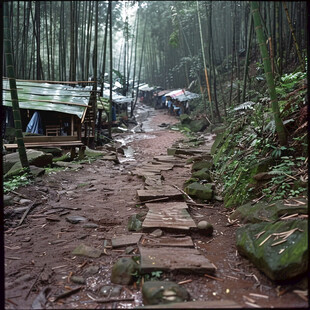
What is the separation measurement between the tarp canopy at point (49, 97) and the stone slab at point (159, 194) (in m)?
5.23

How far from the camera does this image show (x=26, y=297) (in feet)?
7.41

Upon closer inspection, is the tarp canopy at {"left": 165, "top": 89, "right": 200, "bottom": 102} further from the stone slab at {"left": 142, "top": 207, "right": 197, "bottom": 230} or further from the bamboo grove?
the stone slab at {"left": 142, "top": 207, "right": 197, "bottom": 230}

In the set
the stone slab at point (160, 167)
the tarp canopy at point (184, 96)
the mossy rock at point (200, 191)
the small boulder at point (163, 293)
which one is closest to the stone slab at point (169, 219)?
the mossy rock at point (200, 191)

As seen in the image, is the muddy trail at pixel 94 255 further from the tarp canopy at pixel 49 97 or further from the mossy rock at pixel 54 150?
the tarp canopy at pixel 49 97

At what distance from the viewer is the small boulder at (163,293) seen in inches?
78.6

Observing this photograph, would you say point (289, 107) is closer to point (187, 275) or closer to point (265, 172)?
point (265, 172)

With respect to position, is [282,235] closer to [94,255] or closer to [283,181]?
[283,181]

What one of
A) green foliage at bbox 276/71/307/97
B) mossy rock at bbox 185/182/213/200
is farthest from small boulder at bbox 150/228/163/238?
green foliage at bbox 276/71/307/97

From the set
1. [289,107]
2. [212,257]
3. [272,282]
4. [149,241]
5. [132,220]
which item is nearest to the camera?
[272,282]

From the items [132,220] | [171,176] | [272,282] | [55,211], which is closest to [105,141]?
[171,176]

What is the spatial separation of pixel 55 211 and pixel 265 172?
3.11 m

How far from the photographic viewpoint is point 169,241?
2998mm

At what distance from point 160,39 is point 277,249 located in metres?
28.4

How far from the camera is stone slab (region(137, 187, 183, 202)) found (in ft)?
14.3
